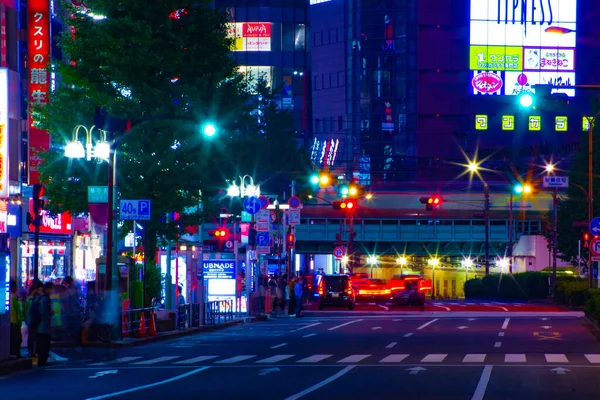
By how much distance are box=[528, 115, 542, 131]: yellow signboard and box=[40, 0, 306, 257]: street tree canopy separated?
82658 millimetres

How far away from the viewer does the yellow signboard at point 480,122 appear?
124 m

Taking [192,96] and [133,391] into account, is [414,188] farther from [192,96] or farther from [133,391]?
[133,391]

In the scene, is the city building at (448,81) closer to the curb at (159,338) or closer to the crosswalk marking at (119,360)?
the curb at (159,338)

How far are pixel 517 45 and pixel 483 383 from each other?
103 m

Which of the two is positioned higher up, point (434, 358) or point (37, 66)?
point (37, 66)

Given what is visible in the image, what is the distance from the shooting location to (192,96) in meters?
44.0

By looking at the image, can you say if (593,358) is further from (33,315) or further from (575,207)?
(575,207)

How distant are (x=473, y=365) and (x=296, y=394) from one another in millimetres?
6920

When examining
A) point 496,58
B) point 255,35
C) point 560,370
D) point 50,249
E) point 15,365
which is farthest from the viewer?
point 255,35

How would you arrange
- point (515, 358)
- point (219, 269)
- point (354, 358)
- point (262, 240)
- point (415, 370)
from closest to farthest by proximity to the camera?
1. point (415, 370)
2. point (515, 358)
3. point (354, 358)
4. point (219, 269)
5. point (262, 240)

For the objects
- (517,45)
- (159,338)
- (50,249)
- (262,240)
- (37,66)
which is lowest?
(159,338)

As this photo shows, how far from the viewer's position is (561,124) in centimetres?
12612

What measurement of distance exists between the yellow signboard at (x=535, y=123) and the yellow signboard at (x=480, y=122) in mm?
5179

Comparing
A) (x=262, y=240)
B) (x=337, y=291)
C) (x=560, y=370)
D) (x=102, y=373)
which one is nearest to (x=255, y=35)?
(x=337, y=291)
